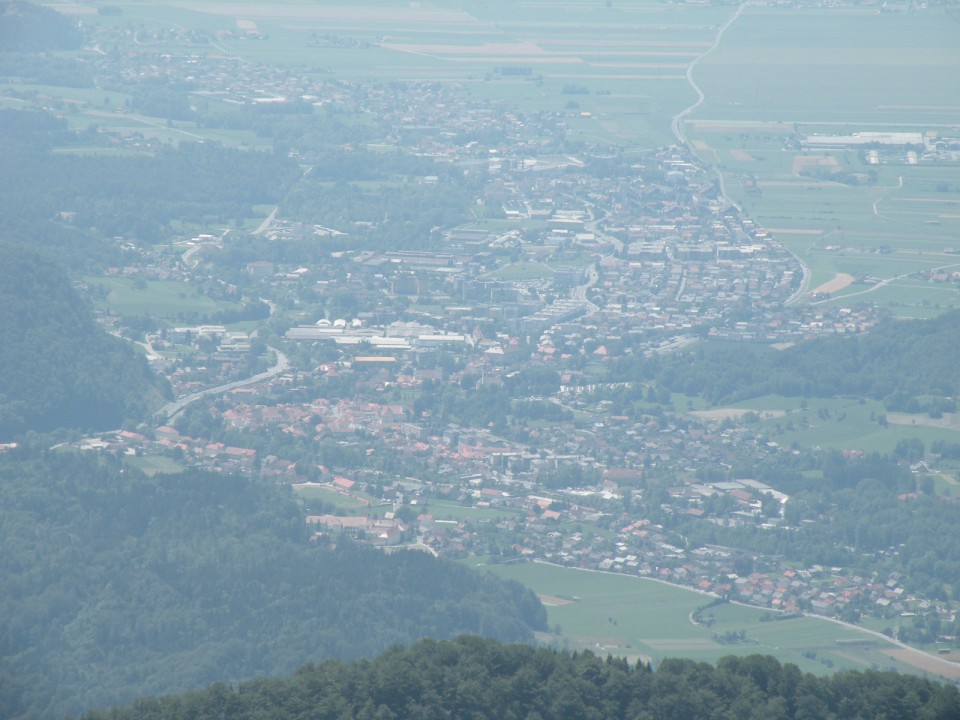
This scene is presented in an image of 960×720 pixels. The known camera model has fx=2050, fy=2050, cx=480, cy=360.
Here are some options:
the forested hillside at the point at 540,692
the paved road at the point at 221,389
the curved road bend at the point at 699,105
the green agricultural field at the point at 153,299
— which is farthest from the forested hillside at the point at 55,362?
the curved road bend at the point at 699,105

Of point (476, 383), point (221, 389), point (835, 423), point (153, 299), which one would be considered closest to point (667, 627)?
point (835, 423)

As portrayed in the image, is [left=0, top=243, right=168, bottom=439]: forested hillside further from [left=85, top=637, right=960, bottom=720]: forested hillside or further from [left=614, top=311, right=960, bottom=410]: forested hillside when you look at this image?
[left=85, top=637, right=960, bottom=720]: forested hillside

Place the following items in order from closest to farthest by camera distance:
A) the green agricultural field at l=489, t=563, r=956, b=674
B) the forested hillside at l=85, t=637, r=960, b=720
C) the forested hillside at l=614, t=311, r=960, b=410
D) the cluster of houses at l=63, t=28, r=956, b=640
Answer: the forested hillside at l=85, t=637, r=960, b=720
the green agricultural field at l=489, t=563, r=956, b=674
the cluster of houses at l=63, t=28, r=956, b=640
the forested hillside at l=614, t=311, r=960, b=410

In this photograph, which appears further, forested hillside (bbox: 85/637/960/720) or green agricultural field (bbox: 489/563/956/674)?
green agricultural field (bbox: 489/563/956/674)

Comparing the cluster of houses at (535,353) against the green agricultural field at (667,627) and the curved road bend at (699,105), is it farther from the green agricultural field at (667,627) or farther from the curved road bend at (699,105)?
the green agricultural field at (667,627)

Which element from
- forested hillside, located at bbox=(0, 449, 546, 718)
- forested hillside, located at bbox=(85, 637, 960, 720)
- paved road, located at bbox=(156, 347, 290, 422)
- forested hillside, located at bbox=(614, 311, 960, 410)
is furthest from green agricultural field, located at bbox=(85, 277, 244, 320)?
forested hillside, located at bbox=(85, 637, 960, 720)

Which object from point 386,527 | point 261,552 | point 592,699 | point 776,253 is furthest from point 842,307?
point 592,699
